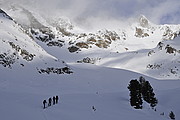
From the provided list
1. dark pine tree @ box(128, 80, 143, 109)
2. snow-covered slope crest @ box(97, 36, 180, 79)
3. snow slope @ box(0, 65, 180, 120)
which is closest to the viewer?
snow slope @ box(0, 65, 180, 120)

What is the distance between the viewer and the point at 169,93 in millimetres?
39125

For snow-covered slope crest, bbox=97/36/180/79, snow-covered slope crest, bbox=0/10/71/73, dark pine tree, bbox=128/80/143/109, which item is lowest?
dark pine tree, bbox=128/80/143/109

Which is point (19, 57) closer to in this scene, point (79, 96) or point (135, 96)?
point (79, 96)

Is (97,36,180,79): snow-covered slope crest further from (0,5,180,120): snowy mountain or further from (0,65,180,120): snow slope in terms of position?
(0,65,180,120): snow slope

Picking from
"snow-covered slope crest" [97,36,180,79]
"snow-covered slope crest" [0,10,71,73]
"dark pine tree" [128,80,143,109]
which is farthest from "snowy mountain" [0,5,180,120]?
"snow-covered slope crest" [97,36,180,79]

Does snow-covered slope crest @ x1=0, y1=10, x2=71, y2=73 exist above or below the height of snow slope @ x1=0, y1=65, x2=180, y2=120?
above

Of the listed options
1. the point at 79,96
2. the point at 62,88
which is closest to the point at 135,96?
the point at 79,96

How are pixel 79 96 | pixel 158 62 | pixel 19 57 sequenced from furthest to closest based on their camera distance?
1. pixel 158 62
2. pixel 19 57
3. pixel 79 96

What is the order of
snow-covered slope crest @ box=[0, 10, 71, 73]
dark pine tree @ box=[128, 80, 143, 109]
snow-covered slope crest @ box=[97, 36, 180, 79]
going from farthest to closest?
snow-covered slope crest @ box=[97, 36, 180, 79] < snow-covered slope crest @ box=[0, 10, 71, 73] < dark pine tree @ box=[128, 80, 143, 109]

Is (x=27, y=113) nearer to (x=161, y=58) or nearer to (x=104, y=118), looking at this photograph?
(x=104, y=118)

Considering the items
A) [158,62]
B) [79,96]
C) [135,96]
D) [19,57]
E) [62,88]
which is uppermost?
[158,62]

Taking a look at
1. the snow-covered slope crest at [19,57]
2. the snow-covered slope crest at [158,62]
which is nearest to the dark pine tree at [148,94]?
the snow-covered slope crest at [19,57]

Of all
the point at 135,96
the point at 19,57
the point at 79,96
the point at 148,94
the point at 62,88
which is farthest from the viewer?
the point at 19,57

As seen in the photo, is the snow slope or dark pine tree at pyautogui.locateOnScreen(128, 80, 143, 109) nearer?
the snow slope
